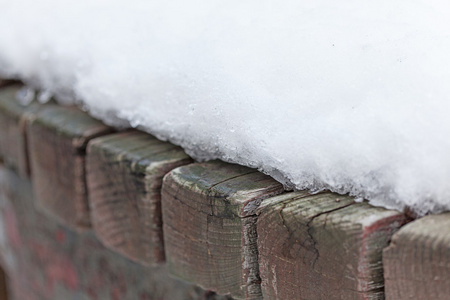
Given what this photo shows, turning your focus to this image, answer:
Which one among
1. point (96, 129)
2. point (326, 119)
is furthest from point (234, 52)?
point (96, 129)

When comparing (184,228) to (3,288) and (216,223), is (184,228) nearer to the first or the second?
(216,223)

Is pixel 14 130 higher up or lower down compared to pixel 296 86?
lower down

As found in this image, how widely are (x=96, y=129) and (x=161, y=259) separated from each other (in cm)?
36

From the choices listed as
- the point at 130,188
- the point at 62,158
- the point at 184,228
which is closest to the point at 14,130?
the point at 62,158

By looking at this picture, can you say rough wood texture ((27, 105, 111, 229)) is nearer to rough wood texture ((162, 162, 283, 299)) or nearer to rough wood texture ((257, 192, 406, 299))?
rough wood texture ((162, 162, 283, 299))

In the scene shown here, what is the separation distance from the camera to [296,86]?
944mm

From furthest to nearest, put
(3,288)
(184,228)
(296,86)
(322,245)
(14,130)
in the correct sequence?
(3,288) < (14,130) < (184,228) < (296,86) < (322,245)

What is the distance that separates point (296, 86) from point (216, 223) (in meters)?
0.25

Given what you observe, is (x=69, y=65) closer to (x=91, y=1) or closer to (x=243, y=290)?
(x=91, y=1)

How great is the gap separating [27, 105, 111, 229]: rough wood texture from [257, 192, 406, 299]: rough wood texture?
24.2 inches

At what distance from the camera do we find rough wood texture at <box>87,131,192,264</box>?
1.15 m

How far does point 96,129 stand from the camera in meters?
1.37

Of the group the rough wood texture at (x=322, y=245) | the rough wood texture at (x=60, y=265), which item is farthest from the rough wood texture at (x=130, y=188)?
the rough wood texture at (x=322, y=245)

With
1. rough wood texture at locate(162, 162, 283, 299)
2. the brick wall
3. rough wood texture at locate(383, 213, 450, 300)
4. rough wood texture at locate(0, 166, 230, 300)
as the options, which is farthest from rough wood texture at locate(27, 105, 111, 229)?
rough wood texture at locate(383, 213, 450, 300)
